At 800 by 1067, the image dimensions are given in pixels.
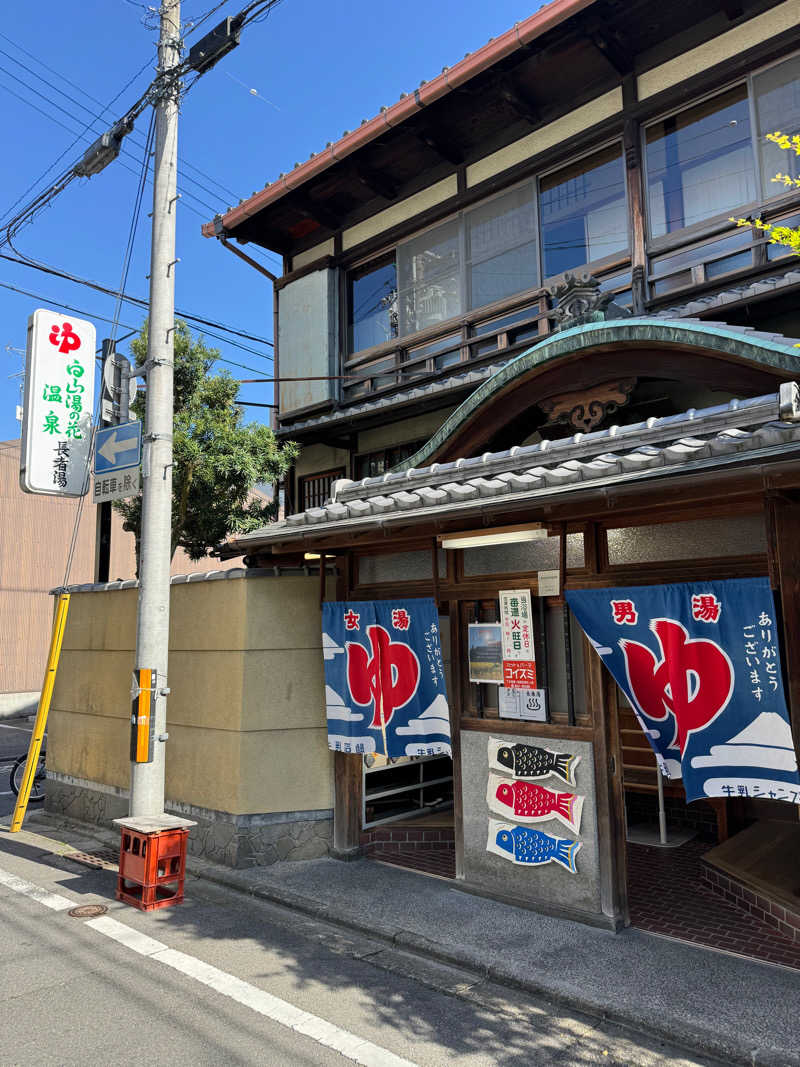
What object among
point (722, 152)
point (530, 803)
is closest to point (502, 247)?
point (722, 152)

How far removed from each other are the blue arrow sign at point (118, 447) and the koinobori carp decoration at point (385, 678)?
3224 millimetres

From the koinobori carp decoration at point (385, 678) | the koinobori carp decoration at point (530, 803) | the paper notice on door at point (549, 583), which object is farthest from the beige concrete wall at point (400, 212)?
the koinobori carp decoration at point (530, 803)

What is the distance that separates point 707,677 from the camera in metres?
5.93

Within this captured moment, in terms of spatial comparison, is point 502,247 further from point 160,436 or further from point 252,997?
point 252,997

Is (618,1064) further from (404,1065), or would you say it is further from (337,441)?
(337,441)

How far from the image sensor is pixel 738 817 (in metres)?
9.77

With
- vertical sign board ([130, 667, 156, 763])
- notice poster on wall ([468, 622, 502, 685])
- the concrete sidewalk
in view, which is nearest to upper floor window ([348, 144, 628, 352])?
notice poster on wall ([468, 622, 502, 685])

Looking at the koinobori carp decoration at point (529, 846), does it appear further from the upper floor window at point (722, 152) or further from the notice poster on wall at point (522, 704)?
the upper floor window at point (722, 152)

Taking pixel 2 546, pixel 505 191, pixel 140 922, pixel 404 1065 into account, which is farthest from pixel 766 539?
pixel 2 546

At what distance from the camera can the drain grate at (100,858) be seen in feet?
30.7

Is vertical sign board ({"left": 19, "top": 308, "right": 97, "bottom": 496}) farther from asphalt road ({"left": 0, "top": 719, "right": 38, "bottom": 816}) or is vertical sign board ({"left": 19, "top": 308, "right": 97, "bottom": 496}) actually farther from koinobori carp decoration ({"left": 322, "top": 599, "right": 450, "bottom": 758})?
asphalt road ({"left": 0, "top": 719, "right": 38, "bottom": 816})

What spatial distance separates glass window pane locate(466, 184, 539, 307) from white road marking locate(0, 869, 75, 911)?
404 inches

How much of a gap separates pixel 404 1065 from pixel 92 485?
26.9ft

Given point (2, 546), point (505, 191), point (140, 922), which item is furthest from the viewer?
point (2, 546)
